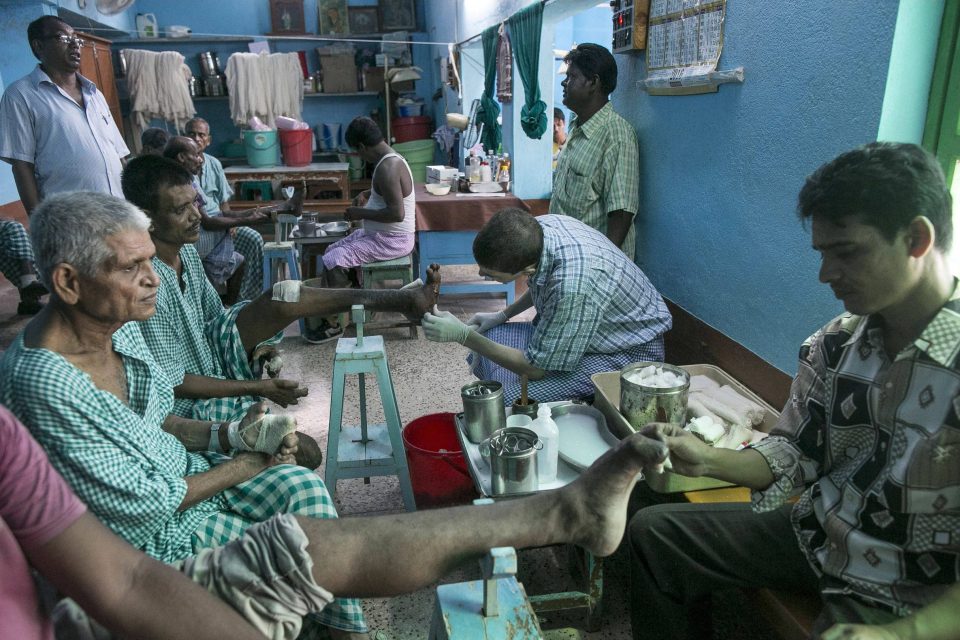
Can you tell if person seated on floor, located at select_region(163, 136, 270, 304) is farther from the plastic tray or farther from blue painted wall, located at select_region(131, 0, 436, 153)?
blue painted wall, located at select_region(131, 0, 436, 153)

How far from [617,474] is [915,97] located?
1.25 m

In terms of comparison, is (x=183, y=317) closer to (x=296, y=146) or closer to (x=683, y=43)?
(x=683, y=43)

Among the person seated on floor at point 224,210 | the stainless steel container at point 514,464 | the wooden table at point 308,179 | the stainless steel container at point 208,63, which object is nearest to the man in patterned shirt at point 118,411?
the stainless steel container at point 514,464

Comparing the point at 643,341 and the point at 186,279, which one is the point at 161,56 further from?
the point at 643,341

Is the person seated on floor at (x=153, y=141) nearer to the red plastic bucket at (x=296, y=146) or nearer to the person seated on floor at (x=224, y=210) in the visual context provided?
the person seated on floor at (x=224, y=210)

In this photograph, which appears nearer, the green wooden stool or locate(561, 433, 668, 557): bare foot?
locate(561, 433, 668, 557): bare foot

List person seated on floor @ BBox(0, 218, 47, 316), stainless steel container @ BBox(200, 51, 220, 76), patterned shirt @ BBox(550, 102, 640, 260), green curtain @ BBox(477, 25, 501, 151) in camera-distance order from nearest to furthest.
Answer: patterned shirt @ BBox(550, 102, 640, 260) < person seated on floor @ BBox(0, 218, 47, 316) < green curtain @ BBox(477, 25, 501, 151) < stainless steel container @ BBox(200, 51, 220, 76)

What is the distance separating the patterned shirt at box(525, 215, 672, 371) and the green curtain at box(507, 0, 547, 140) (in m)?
2.06

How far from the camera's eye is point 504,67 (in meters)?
5.13

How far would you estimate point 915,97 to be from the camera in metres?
1.63

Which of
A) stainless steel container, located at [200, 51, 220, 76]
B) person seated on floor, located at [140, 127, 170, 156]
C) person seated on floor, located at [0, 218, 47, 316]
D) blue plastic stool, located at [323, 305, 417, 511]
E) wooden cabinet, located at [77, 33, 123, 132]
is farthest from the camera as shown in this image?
stainless steel container, located at [200, 51, 220, 76]

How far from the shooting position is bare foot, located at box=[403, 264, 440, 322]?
2.69 meters

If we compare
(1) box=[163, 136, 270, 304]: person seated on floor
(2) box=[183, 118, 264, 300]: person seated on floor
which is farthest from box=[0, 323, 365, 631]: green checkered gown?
(1) box=[163, 136, 270, 304]: person seated on floor

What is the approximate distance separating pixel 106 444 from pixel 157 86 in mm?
7994
